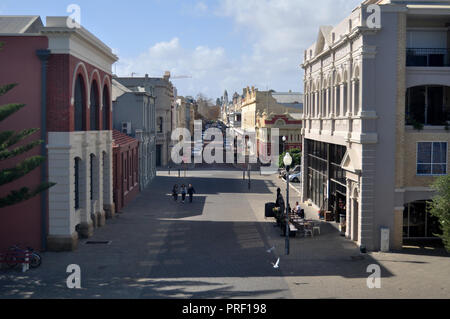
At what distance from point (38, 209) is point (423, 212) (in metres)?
17.0

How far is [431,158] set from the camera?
2294 cm

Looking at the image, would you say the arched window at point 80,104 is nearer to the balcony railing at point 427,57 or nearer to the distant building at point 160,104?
the balcony railing at point 427,57

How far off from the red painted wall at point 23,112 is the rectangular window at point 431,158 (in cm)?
1632

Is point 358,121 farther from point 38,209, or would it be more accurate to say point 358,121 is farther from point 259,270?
point 38,209

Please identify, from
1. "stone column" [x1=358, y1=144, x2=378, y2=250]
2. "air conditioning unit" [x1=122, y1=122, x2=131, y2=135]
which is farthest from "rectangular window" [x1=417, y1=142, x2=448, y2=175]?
"air conditioning unit" [x1=122, y1=122, x2=131, y2=135]

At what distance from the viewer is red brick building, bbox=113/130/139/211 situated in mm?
33469

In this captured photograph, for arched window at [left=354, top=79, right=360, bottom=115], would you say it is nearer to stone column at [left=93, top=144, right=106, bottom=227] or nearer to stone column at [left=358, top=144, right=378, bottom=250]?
stone column at [left=358, top=144, right=378, bottom=250]

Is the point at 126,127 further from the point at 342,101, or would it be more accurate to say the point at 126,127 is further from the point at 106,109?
the point at 342,101

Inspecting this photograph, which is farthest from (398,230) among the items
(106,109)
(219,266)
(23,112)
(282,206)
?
(106,109)

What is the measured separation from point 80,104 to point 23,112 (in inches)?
144

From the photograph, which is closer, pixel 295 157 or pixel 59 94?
pixel 59 94

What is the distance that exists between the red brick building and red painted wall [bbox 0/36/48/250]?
37.0ft

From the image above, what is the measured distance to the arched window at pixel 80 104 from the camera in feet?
79.8

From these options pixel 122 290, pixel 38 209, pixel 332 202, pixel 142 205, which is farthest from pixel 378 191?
pixel 142 205
